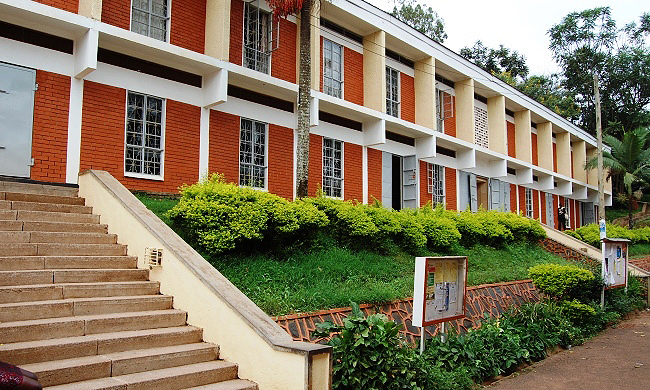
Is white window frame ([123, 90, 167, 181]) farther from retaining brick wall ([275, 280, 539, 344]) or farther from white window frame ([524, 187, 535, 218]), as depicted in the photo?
white window frame ([524, 187, 535, 218])

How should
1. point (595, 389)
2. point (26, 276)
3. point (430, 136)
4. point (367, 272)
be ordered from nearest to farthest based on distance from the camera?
1. point (26, 276)
2. point (595, 389)
3. point (367, 272)
4. point (430, 136)

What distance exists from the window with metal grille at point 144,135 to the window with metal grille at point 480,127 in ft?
47.6

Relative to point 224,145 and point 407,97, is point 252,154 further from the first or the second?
point 407,97

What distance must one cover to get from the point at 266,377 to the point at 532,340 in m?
5.64

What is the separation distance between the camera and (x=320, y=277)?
8.73m

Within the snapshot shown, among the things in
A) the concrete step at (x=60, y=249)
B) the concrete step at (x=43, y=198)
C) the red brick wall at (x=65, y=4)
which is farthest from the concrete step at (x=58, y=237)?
the red brick wall at (x=65, y=4)

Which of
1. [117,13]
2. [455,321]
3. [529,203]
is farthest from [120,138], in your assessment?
[529,203]

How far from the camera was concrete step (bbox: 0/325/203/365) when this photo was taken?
15.8 ft

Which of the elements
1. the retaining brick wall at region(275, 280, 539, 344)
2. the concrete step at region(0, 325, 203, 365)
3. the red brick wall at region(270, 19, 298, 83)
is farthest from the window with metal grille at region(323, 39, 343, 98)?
the concrete step at region(0, 325, 203, 365)

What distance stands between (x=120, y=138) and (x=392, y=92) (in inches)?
404

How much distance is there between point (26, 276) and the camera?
20.0ft

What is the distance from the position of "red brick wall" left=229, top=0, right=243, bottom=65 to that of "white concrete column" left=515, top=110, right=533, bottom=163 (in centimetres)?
1620

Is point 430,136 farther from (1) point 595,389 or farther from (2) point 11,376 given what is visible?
(2) point 11,376

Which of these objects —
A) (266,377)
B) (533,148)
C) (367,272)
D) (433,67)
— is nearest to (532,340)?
(367,272)
